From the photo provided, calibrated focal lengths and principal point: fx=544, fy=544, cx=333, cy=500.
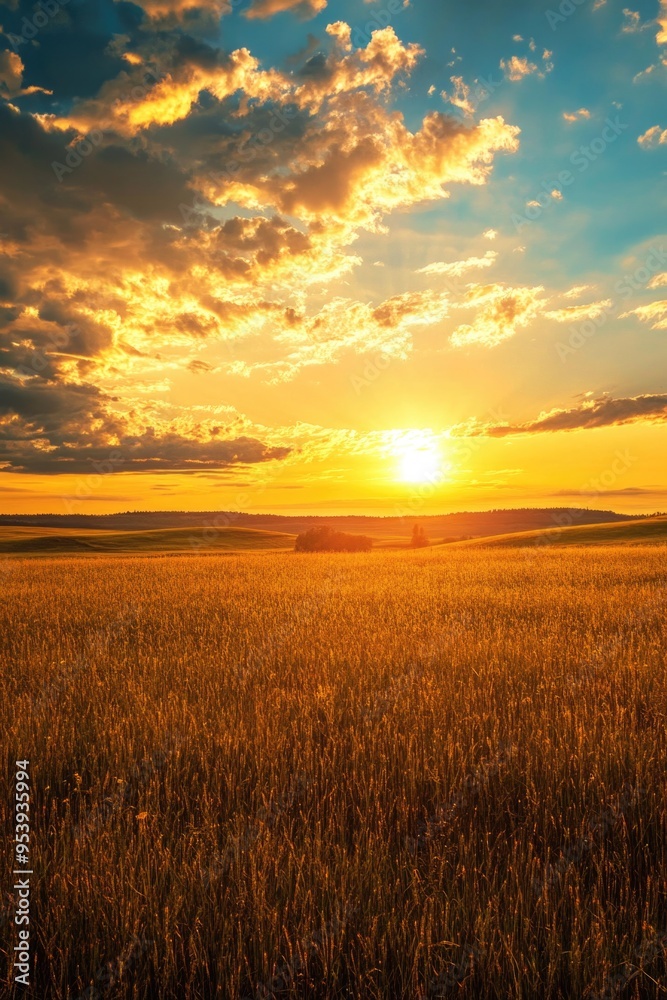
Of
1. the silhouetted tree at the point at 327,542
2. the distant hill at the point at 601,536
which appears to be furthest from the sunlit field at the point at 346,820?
the silhouetted tree at the point at 327,542

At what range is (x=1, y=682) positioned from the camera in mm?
6898

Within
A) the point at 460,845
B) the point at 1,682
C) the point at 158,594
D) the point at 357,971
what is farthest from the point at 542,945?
the point at 158,594

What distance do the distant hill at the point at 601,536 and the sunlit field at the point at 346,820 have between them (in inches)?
1929

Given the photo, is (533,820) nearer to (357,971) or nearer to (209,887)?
(357,971)

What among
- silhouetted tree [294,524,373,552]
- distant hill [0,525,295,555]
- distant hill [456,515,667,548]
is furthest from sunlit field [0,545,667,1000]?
distant hill [0,525,295,555]

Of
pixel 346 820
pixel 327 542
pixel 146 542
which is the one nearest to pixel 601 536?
pixel 327 542

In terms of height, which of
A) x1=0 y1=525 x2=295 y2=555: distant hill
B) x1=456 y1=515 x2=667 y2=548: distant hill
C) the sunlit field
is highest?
the sunlit field

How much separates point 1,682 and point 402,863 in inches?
239

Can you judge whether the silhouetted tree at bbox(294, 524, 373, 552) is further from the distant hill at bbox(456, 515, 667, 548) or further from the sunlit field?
the sunlit field

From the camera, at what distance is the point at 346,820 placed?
3.52 metres

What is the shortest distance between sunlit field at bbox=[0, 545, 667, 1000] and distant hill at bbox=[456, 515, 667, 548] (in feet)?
161

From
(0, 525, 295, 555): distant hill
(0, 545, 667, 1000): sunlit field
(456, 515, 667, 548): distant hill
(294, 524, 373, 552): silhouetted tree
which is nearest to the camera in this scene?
(0, 545, 667, 1000): sunlit field

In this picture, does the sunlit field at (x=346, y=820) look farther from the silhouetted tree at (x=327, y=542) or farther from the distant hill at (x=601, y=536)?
the silhouetted tree at (x=327, y=542)

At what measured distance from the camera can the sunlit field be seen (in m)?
2.29
